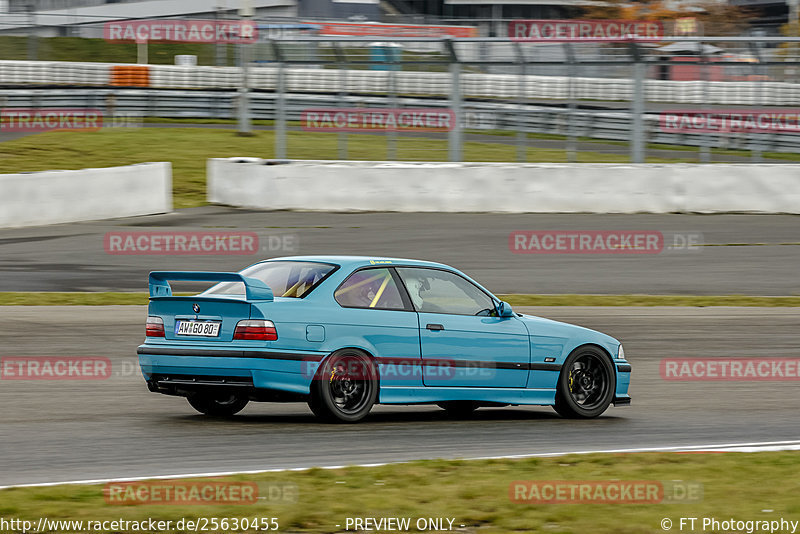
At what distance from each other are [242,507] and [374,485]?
2.64ft

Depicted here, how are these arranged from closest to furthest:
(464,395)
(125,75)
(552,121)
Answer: (464,395)
(552,121)
(125,75)

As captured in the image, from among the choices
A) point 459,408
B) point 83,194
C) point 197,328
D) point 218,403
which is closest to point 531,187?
point 83,194

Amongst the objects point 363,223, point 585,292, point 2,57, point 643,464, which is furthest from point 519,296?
point 2,57

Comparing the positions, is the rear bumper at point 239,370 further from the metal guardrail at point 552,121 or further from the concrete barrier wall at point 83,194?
the metal guardrail at point 552,121

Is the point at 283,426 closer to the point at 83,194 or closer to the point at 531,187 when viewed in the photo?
the point at 83,194

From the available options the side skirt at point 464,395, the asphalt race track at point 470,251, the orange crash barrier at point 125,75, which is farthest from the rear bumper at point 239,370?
the orange crash barrier at point 125,75

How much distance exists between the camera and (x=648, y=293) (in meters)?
16.1

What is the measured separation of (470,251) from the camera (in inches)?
744

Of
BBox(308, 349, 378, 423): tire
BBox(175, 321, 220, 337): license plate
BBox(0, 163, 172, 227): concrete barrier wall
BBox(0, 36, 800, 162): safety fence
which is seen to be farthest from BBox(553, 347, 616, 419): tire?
BBox(0, 36, 800, 162): safety fence

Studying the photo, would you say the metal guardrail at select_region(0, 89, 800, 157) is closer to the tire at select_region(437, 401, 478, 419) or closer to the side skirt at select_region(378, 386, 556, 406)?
the tire at select_region(437, 401, 478, 419)

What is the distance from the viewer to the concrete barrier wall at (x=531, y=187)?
74.7 feet

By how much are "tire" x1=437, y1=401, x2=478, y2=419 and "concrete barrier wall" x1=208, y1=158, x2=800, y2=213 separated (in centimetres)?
1365

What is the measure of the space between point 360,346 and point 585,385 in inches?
81.4

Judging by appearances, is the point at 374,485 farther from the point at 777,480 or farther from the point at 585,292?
the point at 585,292
